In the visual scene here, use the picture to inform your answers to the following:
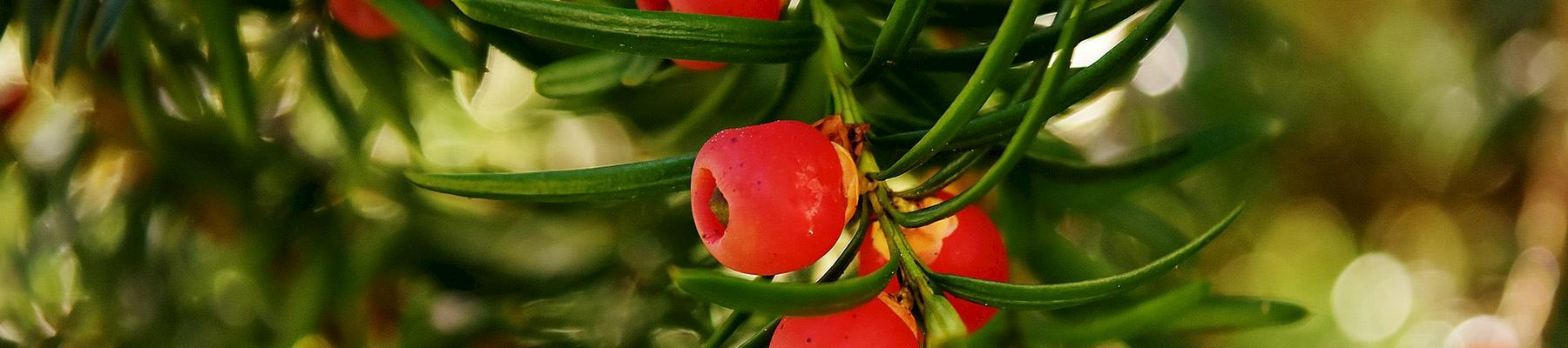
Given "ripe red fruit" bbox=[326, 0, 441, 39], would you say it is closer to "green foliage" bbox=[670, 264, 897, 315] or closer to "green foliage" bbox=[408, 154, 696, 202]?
"green foliage" bbox=[408, 154, 696, 202]

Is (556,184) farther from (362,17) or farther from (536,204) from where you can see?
(536,204)

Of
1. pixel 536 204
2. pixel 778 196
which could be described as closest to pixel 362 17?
pixel 536 204

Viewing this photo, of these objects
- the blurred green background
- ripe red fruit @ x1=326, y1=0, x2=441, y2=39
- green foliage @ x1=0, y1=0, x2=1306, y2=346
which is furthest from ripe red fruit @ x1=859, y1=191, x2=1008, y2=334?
ripe red fruit @ x1=326, y1=0, x2=441, y2=39

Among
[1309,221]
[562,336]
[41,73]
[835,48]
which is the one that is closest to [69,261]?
[41,73]

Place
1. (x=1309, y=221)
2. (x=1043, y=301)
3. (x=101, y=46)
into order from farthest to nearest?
(x=1309, y=221) < (x=101, y=46) < (x=1043, y=301)

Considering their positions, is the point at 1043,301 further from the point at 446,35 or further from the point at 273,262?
the point at 273,262

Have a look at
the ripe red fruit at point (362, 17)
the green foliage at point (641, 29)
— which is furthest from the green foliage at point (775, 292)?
the ripe red fruit at point (362, 17)
